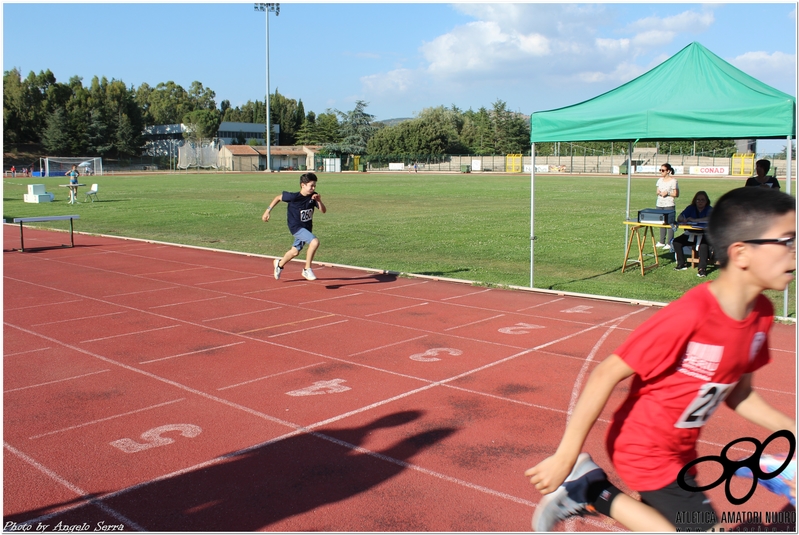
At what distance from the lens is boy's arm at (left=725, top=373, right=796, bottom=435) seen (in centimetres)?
293

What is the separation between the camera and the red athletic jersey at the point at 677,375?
2578 mm

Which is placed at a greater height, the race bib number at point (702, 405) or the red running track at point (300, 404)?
the race bib number at point (702, 405)

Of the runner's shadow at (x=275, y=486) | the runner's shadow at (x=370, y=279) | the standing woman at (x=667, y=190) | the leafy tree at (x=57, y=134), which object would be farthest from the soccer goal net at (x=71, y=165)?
the runner's shadow at (x=275, y=486)

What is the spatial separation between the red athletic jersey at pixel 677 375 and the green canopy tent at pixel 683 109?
7672 mm

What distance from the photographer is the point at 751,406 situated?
297 cm

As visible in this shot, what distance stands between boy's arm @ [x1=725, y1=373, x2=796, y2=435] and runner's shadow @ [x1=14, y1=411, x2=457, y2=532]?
2100mm

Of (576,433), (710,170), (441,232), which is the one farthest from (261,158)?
(576,433)

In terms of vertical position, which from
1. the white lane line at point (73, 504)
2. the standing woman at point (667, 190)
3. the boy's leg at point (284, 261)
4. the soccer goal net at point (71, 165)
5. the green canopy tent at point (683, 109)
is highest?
the soccer goal net at point (71, 165)

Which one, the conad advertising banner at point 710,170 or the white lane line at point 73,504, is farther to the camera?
the conad advertising banner at point 710,170

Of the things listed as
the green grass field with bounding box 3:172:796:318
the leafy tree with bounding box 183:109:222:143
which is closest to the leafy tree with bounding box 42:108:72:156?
the leafy tree with bounding box 183:109:222:143

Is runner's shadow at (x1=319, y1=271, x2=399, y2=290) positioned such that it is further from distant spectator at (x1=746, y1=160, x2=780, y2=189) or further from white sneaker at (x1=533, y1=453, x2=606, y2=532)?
white sneaker at (x1=533, y1=453, x2=606, y2=532)

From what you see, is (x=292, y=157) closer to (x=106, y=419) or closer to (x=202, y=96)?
(x=202, y=96)

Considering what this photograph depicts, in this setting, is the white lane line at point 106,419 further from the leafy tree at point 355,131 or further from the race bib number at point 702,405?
the leafy tree at point 355,131

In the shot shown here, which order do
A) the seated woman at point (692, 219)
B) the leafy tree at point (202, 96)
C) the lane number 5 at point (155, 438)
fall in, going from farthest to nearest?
the leafy tree at point (202, 96) < the seated woman at point (692, 219) < the lane number 5 at point (155, 438)
